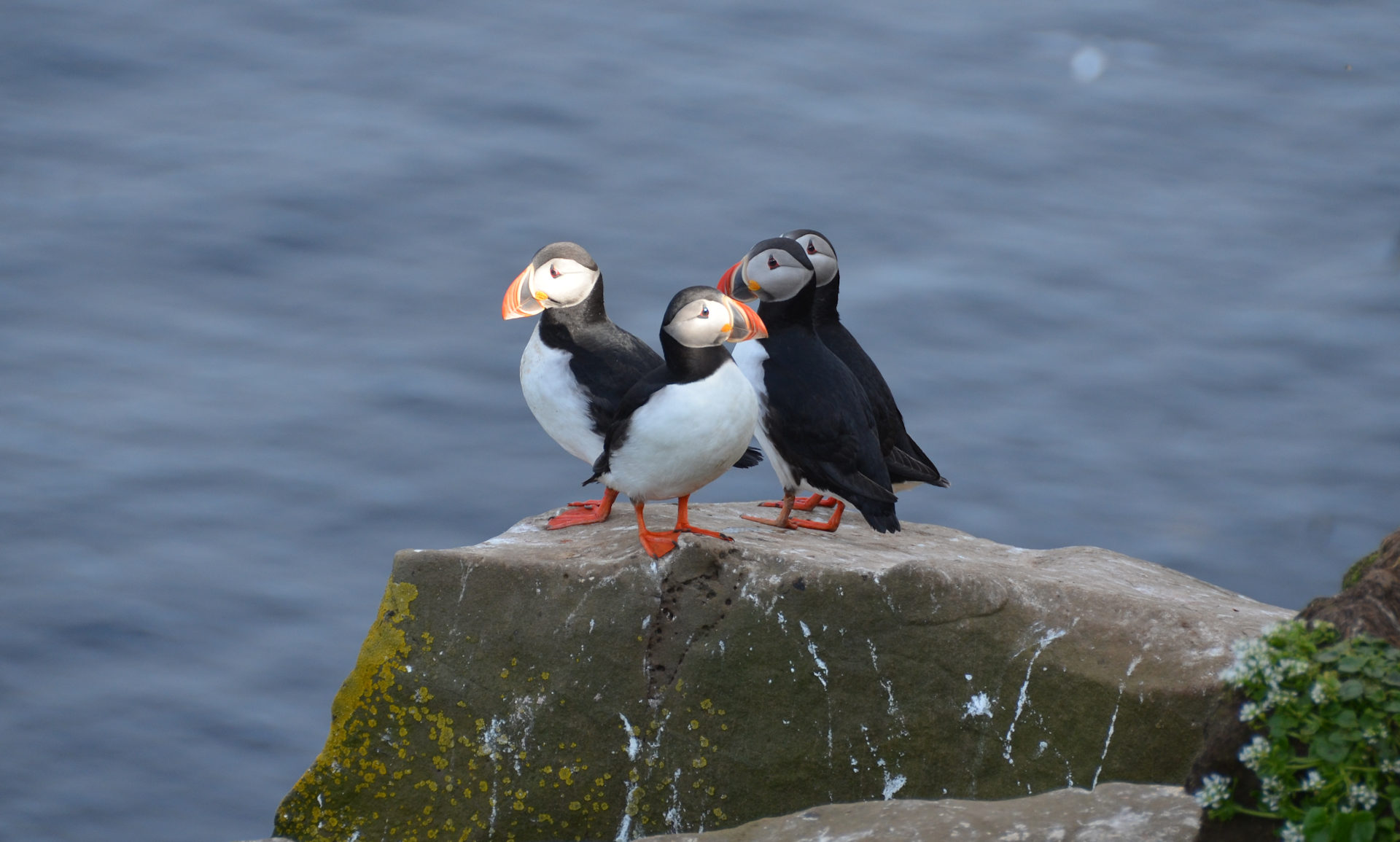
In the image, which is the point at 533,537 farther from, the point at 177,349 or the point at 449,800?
the point at 177,349

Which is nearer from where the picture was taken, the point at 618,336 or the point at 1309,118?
the point at 618,336

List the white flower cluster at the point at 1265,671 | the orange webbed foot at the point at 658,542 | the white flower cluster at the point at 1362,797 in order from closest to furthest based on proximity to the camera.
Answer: the white flower cluster at the point at 1362,797 < the white flower cluster at the point at 1265,671 < the orange webbed foot at the point at 658,542

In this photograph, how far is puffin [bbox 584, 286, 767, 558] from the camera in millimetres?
4949

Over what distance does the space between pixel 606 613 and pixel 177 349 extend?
801 cm

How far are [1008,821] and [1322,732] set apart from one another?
0.95m

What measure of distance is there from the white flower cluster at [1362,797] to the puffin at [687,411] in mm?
2378

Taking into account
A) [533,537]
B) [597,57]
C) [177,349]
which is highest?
[597,57]

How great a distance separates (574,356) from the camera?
5816 mm

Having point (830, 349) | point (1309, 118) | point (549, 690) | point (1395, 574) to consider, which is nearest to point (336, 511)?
point (830, 349)

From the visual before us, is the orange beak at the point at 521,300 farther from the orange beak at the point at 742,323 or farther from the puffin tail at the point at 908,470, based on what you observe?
the puffin tail at the point at 908,470

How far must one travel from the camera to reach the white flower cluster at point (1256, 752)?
3143mm

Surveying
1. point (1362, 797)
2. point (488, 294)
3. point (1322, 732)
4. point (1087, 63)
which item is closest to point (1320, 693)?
point (1322, 732)

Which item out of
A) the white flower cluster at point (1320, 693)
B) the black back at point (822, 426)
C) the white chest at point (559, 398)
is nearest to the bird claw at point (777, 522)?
the black back at point (822, 426)

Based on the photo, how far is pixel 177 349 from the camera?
39.3ft
